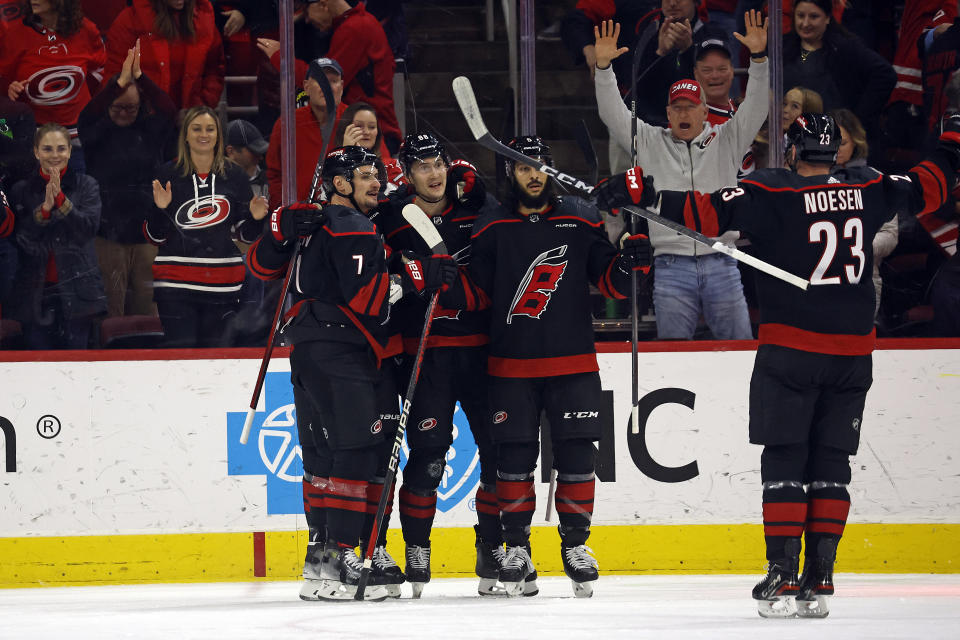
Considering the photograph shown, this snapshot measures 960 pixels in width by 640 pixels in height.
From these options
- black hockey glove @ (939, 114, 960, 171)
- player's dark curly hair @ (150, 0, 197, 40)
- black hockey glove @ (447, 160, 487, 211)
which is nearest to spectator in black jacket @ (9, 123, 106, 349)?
player's dark curly hair @ (150, 0, 197, 40)

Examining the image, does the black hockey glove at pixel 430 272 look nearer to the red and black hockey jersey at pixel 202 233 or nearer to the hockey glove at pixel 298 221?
the hockey glove at pixel 298 221

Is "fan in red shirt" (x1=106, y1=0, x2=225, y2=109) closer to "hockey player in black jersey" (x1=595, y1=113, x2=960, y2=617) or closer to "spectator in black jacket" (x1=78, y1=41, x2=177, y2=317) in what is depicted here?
"spectator in black jacket" (x1=78, y1=41, x2=177, y2=317)

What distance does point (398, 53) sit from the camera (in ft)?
18.0

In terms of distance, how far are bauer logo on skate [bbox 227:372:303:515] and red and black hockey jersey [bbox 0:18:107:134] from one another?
1.43m

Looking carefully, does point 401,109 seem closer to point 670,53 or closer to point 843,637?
point 670,53

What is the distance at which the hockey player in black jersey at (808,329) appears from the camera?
12.5 ft

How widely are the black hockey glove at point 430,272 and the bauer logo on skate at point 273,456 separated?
111cm

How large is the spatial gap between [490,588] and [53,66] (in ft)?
9.05

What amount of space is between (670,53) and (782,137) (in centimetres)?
56

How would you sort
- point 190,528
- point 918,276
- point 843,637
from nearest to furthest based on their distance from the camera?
point 843,637
point 190,528
point 918,276

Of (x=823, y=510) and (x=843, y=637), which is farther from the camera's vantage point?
(x=823, y=510)

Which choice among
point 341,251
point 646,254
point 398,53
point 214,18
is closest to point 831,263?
point 646,254

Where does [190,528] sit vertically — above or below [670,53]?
below

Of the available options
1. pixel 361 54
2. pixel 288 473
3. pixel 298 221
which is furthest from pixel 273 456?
pixel 361 54
